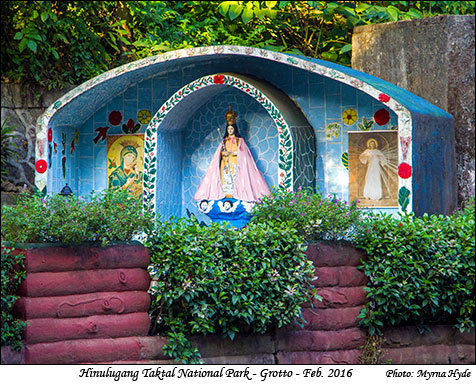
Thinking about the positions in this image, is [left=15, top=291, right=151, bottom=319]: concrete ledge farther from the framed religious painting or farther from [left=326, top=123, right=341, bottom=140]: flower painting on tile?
[left=326, top=123, right=341, bottom=140]: flower painting on tile

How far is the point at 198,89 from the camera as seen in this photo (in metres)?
10.4

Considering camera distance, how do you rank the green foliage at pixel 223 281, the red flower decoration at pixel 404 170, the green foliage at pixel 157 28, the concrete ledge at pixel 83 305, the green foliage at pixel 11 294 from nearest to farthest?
the green foliage at pixel 11 294 < the concrete ledge at pixel 83 305 < the green foliage at pixel 223 281 < the red flower decoration at pixel 404 170 < the green foliage at pixel 157 28

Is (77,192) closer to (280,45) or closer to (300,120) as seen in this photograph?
(300,120)

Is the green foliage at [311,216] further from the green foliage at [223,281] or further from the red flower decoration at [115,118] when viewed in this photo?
the red flower decoration at [115,118]

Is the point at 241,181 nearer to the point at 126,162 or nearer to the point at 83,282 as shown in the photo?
the point at 126,162

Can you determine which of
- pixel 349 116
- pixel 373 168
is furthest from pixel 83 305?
pixel 349 116

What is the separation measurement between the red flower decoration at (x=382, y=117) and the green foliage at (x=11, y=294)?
5.36 m

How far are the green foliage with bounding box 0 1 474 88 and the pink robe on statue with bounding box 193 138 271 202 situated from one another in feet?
10.7

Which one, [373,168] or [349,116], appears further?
[349,116]

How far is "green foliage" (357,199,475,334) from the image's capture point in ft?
27.0

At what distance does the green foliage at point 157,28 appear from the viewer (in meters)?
12.5

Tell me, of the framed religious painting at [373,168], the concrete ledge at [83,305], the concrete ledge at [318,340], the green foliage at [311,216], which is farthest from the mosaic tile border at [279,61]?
the concrete ledge at [83,305]

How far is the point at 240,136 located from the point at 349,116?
1.54m

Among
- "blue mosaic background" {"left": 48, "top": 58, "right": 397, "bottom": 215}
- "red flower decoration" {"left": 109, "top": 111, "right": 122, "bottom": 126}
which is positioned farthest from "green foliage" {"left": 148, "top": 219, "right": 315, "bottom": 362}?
"red flower decoration" {"left": 109, "top": 111, "right": 122, "bottom": 126}
